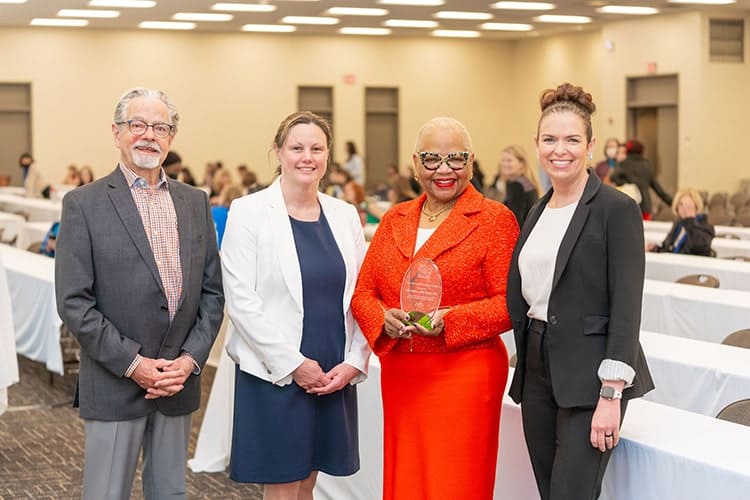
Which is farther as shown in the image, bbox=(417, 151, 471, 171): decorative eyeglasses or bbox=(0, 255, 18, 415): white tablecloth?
bbox=(0, 255, 18, 415): white tablecloth

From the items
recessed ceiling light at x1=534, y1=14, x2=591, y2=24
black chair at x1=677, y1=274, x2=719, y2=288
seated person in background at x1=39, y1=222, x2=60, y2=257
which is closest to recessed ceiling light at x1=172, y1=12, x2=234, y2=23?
recessed ceiling light at x1=534, y1=14, x2=591, y2=24

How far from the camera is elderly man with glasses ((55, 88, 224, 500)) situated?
356 cm

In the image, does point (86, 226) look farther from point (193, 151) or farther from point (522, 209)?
point (193, 151)

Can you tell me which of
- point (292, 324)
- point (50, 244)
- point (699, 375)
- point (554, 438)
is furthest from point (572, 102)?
point (50, 244)

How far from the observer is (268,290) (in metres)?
3.72

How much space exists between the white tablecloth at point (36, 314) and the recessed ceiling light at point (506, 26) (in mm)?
17318

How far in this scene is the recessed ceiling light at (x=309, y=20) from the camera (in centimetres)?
2306

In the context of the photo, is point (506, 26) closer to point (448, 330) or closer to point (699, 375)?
point (699, 375)

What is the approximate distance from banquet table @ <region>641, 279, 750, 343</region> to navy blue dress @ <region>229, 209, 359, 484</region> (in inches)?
137

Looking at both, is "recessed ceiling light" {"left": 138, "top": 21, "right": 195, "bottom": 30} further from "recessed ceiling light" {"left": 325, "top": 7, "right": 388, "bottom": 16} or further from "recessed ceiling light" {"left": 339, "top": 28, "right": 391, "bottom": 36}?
"recessed ceiling light" {"left": 325, "top": 7, "right": 388, "bottom": 16}

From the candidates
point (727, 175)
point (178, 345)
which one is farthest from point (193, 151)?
point (178, 345)

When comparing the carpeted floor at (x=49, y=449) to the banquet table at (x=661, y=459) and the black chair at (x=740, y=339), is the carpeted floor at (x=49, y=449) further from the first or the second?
the black chair at (x=740, y=339)

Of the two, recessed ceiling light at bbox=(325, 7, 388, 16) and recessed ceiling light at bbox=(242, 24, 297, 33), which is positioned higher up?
recessed ceiling light at bbox=(242, 24, 297, 33)

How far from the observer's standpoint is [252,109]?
90.5 ft
